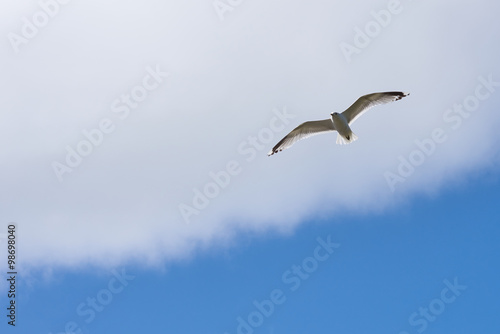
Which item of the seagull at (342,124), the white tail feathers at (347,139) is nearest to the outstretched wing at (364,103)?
the seagull at (342,124)

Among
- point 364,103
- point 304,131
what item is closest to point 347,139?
point 364,103

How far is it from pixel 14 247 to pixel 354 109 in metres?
13.0

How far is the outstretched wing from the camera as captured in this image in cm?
2311

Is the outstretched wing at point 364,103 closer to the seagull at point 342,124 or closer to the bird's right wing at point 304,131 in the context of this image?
the seagull at point 342,124

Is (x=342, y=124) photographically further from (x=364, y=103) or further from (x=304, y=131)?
(x=304, y=131)

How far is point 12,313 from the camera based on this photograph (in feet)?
70.7

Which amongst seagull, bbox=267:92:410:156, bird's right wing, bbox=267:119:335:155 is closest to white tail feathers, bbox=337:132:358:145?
seagull, bbox=267:92:410:156

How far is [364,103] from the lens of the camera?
76.3ft

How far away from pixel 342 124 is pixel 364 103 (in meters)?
1.31

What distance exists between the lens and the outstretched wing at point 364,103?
23109 mm

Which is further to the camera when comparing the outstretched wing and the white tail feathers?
the outstretched wing

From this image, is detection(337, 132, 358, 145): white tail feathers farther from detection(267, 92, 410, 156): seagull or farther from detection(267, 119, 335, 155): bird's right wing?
detection(267, 119, 335, 155): bird's right wing

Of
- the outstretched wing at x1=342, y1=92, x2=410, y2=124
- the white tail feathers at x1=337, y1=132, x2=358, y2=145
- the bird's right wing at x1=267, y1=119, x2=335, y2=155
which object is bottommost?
the white tail feathers at x1=337, y1=132, x2=358, y2=145

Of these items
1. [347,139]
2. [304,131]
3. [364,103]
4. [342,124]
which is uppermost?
[304,131]
